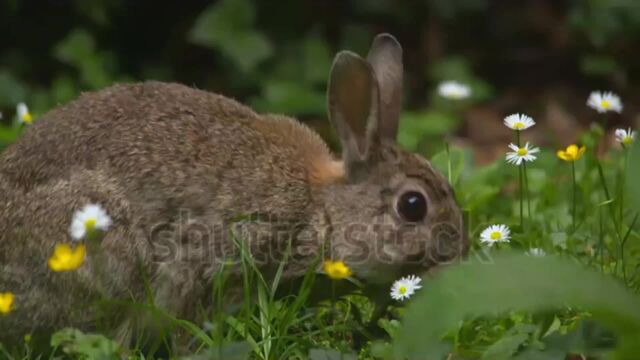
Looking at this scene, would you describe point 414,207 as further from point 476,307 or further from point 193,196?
point 476,307

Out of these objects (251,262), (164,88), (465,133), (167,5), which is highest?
(167,5)

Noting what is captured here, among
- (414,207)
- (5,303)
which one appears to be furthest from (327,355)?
(5,303)

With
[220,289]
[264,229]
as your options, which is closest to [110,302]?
[220,289]

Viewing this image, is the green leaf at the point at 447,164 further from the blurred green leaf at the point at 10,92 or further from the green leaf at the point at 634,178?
the blurred green leaf at the point at 10,92

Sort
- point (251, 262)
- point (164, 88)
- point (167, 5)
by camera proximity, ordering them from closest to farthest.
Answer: point (251, 262)
point (164, 88)
point (167, 5)

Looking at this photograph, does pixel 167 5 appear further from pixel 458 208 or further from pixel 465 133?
pixel 458 208

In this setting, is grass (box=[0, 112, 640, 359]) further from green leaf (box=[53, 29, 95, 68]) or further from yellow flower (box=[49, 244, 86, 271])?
green leaf (box=[53, 29, 95, 68])

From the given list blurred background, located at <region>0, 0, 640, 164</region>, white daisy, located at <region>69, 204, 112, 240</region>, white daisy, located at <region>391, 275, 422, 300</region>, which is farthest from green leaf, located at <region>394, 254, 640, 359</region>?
blurred background, located at <region>0, 0, 640, 164</region>
